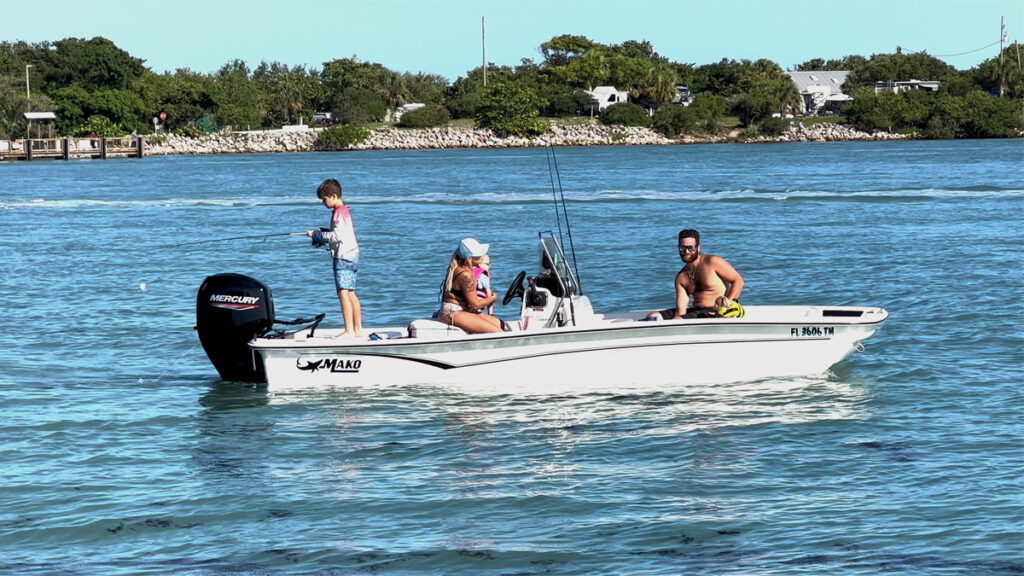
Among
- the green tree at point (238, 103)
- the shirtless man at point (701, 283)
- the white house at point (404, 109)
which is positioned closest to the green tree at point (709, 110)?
the white house at point (404, 109)

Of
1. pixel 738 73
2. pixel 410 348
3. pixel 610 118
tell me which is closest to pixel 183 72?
pixel 610 118

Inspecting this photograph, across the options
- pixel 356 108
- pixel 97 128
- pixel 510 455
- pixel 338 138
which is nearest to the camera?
pixel 510 455

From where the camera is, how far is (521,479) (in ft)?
30.6

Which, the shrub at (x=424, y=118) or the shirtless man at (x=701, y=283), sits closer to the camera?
the shirtless man at (x=701, y=283)

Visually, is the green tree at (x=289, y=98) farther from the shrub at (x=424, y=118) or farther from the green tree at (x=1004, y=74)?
the green tree at (x=1004, y=74)

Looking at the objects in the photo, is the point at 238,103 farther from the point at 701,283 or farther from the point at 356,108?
the point at 701,283

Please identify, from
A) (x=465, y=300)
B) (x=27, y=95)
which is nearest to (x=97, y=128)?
(x=27, y=95)

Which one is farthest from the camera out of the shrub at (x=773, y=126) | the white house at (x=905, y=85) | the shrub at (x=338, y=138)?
the white house at (x=905, y=85)

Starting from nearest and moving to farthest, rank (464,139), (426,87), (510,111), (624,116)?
(464,139)
(510,111)
(624,116)
(426,87)

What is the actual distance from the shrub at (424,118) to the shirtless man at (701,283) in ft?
346

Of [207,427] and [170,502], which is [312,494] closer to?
[170,502]

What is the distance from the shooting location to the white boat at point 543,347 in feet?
37.7

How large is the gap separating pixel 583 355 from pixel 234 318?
3126 mm

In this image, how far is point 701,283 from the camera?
465 inches
